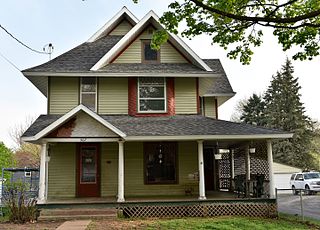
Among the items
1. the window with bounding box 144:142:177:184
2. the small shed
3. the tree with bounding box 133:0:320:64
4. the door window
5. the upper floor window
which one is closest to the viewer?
the tree with bounding box 133:0:320:64

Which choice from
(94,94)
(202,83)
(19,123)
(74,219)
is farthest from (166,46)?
(19,123)

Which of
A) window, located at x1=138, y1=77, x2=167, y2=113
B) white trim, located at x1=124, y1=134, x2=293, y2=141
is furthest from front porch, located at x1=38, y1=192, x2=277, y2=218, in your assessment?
window, located at x1=138, y1=77, x2=167, y2=113

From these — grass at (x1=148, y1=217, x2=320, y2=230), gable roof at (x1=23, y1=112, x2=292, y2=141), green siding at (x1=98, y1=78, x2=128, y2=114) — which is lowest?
grass at (x1=148, y1=217, x2=320, y2=230)

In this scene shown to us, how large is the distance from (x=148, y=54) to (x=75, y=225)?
26.6 feet

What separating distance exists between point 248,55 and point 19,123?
43622 millimetres

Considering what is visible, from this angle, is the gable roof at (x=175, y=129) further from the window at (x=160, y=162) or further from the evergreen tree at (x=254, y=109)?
the evergreen tree at (x=254, y=109)

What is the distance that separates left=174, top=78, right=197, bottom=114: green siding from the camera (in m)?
15.7

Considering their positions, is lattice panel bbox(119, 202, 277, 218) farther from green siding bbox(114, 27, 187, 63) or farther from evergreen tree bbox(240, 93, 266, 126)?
evergreen tree bbox(240, 93, 266, 126)

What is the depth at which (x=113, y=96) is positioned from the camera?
1556 centimetres

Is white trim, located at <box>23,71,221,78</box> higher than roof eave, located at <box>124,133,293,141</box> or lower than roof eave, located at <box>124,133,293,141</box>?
higher

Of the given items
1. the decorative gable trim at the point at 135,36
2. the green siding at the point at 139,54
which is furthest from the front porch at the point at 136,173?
the green siding at the point at 139,54

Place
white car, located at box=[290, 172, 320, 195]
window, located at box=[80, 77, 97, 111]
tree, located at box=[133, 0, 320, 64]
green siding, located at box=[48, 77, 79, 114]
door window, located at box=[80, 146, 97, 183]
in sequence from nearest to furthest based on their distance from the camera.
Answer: tree, located at box=[133, 0, 320, 64]
door window, located at box=[80, 146, 97, 183]
green siding, located at box=[48, 77, 79, 114]
window, located at box=[80, 77, 97, 111]
white car, located at box=[290, 172, 320, 195]

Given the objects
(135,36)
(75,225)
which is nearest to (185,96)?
(135,36)

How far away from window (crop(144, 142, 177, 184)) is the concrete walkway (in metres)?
4.16
